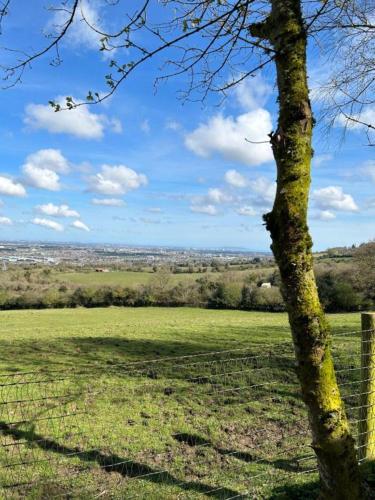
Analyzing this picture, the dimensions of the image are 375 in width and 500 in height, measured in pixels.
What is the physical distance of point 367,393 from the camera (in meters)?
4.73

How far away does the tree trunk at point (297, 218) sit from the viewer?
2619mm

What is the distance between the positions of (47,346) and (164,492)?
31.3ft

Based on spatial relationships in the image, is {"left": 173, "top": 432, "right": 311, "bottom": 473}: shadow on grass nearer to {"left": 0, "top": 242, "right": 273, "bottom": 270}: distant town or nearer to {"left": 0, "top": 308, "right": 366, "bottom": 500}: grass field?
{"left": 0, "top": 308, "right": 366, "bottom": 500}: grass field

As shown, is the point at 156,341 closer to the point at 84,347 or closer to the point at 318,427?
the point at 84,347

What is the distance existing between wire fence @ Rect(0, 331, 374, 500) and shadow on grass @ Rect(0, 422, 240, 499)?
1 cm

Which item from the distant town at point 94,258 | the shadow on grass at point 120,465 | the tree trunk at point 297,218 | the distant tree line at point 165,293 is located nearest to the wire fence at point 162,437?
the shadow on grass at point 120,465

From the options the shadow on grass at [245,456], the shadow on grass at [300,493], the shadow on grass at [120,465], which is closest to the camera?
the shadow on grass at [300,493]

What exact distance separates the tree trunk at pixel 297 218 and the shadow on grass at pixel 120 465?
2644 mm

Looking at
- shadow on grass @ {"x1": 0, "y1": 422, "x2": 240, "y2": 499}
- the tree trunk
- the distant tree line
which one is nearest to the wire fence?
shadow on grass @ {"x1": 0, "y1": 422, "x2": 240, "y2": 499}

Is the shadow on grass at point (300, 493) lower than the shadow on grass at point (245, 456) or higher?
higher

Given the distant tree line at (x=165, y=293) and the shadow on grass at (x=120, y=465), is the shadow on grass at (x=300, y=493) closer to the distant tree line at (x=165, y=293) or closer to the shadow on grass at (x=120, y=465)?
the shadow on grass at (x=120, y=465)

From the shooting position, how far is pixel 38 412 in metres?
7.34

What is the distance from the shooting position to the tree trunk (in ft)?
8.59

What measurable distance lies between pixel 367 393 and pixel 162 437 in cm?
316
